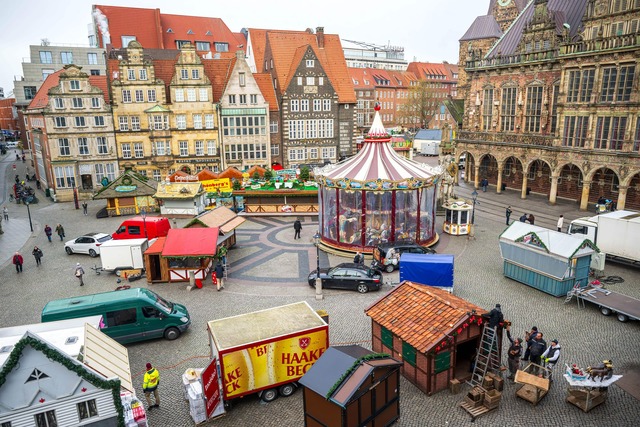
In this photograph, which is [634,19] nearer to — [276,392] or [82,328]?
[276,392]

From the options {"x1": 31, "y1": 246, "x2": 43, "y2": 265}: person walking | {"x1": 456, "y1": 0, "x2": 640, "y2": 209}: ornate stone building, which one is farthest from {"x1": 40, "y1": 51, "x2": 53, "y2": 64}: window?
{"x1": 456, "y1": 0, "x2": 640, "y2": 209}: ornate stone building

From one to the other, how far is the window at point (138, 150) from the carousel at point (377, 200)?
24.9 m

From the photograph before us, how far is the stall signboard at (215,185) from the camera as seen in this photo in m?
41.3

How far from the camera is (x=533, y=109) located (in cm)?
4231

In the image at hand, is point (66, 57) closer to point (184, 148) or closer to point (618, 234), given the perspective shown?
point (184, 148)

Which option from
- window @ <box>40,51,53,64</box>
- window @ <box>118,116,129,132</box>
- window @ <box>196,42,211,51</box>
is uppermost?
window @ <box>196,42,211,51</box>

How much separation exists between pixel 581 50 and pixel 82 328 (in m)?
38.3

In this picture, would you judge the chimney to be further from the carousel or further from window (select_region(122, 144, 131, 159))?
the carousel

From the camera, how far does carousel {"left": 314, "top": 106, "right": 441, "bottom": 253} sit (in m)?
27.0

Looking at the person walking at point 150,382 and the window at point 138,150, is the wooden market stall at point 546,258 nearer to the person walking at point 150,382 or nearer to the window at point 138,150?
the person walking at point 150,382

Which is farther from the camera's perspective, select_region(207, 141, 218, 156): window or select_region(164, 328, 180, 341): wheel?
select_region(207, 141, 218, 156): window

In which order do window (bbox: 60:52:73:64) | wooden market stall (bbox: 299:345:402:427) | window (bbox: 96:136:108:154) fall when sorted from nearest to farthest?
wooden market stall (bbox: 299:345:402:427) → window (bbox: 96:136:108:154) → window (bbox: 60:52:73:64)

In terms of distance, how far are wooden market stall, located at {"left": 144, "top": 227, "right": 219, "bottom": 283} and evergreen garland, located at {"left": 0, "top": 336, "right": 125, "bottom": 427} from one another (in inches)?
454

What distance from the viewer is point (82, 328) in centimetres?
1383
